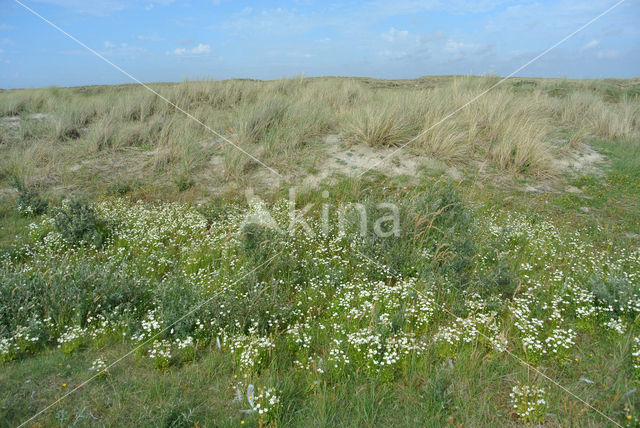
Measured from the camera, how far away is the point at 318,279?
15.9 feet

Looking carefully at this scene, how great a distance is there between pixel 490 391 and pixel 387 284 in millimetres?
1788

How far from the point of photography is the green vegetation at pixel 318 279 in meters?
3.12

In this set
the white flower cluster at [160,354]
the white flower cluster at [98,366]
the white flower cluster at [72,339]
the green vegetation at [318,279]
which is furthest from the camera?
the white flower cluster at [72,339]

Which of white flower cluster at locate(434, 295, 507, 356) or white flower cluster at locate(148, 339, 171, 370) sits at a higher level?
white flower cluster at locate(434, 295, 507, 356)

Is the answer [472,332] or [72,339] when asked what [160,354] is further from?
[472,332]

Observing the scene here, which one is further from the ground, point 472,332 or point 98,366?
point 472,332

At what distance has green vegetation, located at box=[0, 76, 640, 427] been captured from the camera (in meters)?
3.12

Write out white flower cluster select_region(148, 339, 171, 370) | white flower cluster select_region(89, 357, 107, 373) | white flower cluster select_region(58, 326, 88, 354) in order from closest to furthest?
white flower cluster select_region(89, 357, 107, 373) < white flower cluster select_region(148, 339, 171, 370) < white flower cluster select_region(58, 326, 88, 354)

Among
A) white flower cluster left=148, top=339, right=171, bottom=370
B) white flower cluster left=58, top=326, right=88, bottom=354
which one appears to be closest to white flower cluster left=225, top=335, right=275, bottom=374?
white flower cluster left=148, top=339, right=171, bottom=370

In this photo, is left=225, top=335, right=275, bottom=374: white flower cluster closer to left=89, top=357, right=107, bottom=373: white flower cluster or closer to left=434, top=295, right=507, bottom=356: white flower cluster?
left=89, top=357, right=107, bottom=373: white flower cluster

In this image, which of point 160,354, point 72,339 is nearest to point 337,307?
point 160,354

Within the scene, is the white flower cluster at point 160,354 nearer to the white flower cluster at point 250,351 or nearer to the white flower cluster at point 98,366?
the white flower cluster at point 98,366

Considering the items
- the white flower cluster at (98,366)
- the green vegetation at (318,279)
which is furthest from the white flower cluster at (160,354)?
the white flower cluster at (98,366)

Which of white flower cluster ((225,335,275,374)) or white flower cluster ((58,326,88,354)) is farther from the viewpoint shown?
white flower cluster ((58,326,88,354))
